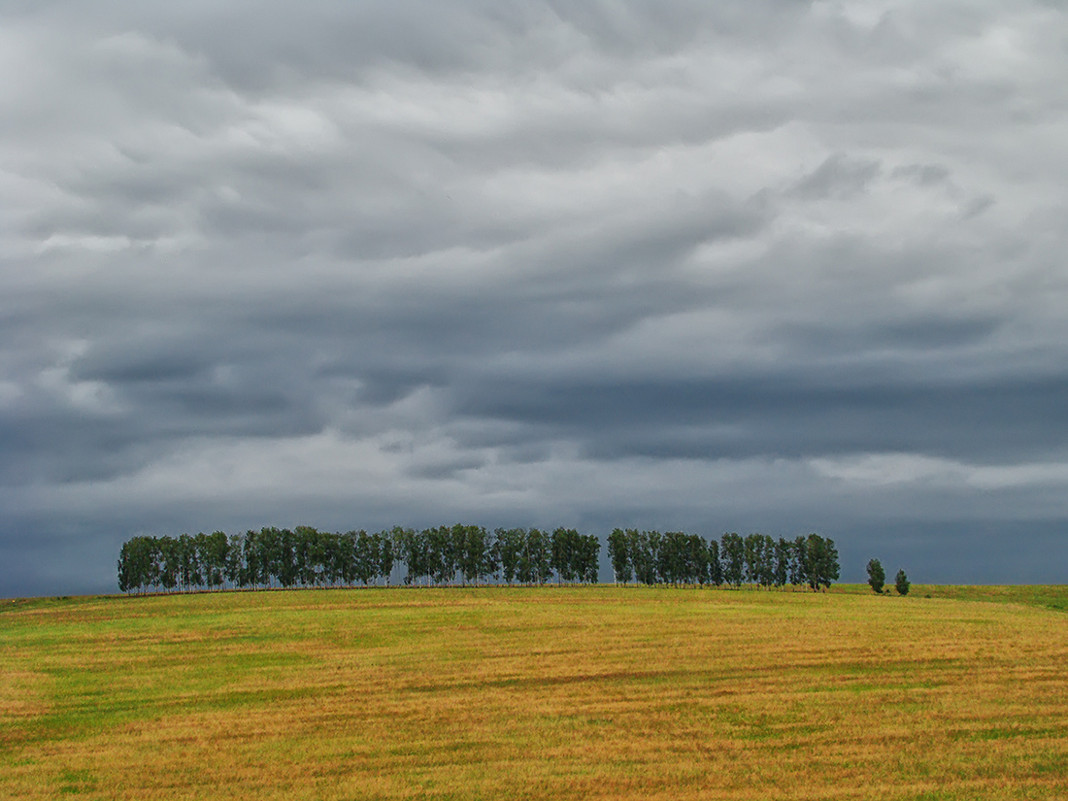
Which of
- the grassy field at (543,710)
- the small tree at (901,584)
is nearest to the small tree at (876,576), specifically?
the small tree at (901,584)

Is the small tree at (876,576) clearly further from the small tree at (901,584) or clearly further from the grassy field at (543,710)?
the grassy field at (543,710)

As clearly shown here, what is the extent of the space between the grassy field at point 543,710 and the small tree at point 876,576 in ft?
302

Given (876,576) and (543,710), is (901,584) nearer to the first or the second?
(876,576)

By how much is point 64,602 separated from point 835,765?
123 metres

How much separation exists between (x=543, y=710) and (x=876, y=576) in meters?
139

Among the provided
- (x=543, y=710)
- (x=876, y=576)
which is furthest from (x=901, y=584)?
(x=543, y=710)

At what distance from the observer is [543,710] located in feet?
140

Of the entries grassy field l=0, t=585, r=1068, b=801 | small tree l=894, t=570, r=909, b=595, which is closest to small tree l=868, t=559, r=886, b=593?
small tree l=894, t=570, r=909, b=595

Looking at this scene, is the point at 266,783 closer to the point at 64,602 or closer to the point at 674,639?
the point at 674,639

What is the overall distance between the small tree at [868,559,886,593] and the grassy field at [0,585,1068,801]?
9194cm

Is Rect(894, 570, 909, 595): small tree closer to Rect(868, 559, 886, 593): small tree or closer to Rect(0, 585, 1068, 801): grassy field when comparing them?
Rect(868, 559, 886, 593): small tree

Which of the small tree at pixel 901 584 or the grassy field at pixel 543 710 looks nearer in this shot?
the grassy field at pixel 543 710

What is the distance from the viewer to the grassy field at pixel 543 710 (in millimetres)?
32250

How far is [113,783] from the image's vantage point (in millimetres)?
33281
